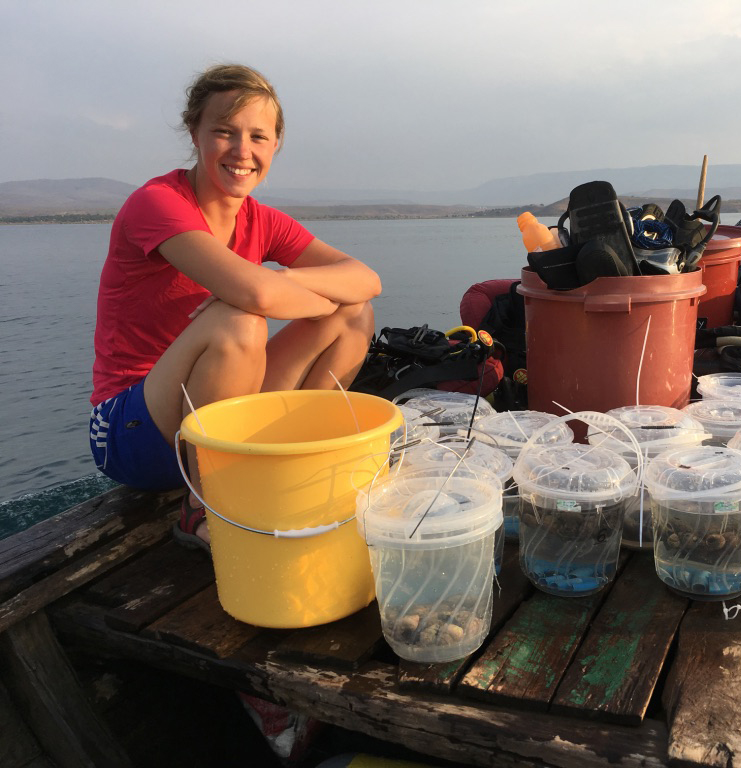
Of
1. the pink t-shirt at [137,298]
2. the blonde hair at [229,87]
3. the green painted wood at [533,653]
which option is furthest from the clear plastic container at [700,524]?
the blonde hair at [229,87]

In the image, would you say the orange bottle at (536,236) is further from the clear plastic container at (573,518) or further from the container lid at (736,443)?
the clear plastic container at (573,518)

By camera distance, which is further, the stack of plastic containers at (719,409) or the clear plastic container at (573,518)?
the stack of plastic containers at (719,409)

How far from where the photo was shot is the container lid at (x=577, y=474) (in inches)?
72.9

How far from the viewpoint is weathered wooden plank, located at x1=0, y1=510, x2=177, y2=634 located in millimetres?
2037

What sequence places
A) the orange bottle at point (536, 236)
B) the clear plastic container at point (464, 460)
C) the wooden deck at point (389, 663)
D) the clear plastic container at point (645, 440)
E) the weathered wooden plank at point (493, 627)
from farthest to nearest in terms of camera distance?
the orange bottle at point (536, 236), the clear plastic container at point (645, 440), the clear plastic container at point (464, 460), the weathered wooden plank at point (493, 627), the wooden deck at point (389, 663)

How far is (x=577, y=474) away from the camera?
6.19 feet

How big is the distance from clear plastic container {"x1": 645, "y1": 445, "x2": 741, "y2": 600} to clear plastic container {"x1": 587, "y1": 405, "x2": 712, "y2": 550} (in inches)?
6.6

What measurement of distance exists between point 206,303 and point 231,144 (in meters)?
0.62

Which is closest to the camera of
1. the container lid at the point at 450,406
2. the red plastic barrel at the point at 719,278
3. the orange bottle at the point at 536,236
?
the container lid at the point at 450,406

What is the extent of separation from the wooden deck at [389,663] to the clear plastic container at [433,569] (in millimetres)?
60

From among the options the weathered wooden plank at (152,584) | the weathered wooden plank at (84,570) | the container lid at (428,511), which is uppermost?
the container lid at (428,511)

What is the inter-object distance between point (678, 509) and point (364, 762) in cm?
106

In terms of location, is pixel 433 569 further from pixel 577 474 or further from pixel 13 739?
pixel 13 739

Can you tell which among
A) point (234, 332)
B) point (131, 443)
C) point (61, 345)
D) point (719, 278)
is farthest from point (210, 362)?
point (61, 345)
